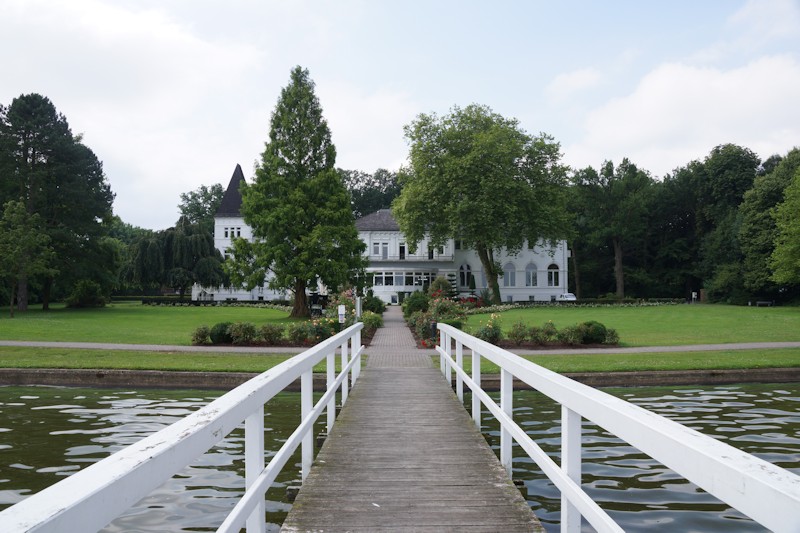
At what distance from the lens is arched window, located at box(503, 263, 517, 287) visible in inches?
2442

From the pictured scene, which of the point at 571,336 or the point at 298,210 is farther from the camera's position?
the point at 298,210

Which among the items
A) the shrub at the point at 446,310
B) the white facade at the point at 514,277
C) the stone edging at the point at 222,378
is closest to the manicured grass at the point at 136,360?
the stone edging at the point at 222,378

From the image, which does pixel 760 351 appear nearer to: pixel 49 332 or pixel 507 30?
pixel 507 30

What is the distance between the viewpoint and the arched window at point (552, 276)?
62250mm

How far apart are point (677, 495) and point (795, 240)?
4379cm

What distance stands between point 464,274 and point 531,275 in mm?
6694

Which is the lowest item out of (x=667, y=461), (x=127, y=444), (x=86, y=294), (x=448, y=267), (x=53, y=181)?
(x=127, y=444)

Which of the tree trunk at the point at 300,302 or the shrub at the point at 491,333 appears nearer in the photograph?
the shrub at the point at 491,333

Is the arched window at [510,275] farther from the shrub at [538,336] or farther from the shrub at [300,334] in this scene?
the shrub at [300,334]

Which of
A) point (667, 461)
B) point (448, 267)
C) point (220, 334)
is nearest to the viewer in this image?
point (667, 461)

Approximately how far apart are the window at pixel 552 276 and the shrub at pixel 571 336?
1650 inches

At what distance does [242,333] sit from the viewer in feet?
70.2

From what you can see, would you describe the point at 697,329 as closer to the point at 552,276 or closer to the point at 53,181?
the point at 552,276

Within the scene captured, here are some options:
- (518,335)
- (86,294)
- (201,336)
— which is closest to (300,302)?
(201,336)
